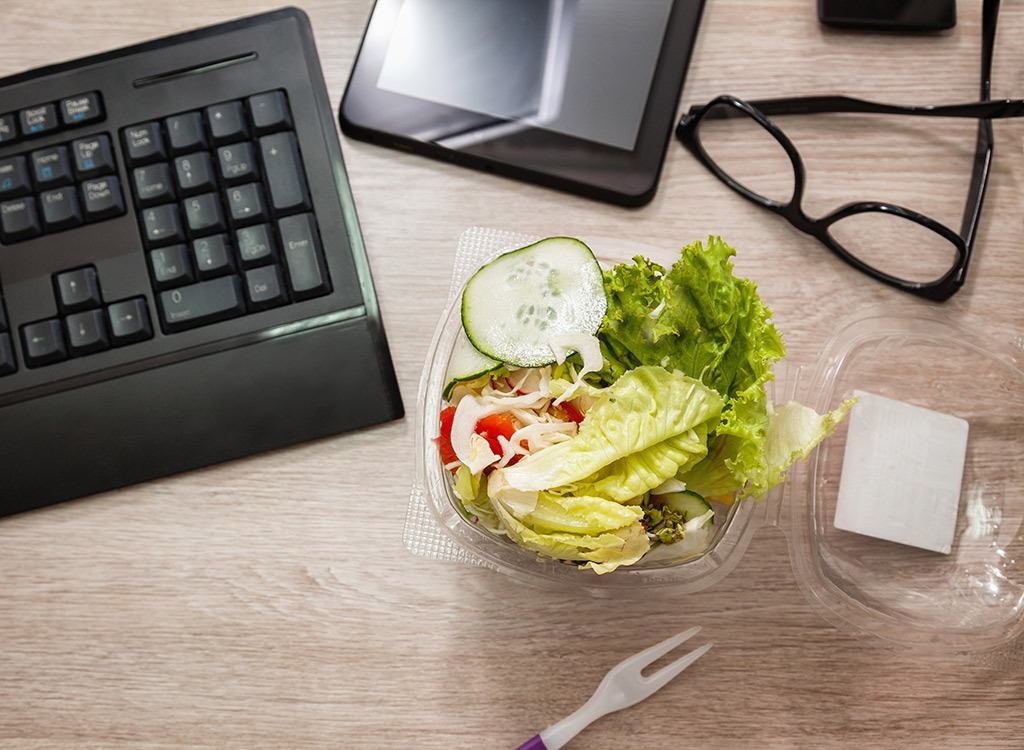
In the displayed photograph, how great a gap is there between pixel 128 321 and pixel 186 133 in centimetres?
18

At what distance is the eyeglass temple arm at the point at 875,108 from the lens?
78 centimetres

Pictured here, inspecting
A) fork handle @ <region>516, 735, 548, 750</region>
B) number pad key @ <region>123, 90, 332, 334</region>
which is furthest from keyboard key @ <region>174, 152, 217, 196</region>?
fork handle @ <region>516, 735, 548, 750</region>

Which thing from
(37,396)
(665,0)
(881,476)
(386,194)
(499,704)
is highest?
(665,0)

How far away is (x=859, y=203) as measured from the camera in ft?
2.53

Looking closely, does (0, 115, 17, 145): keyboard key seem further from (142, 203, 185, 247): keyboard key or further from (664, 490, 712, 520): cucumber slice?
(664, 490, 712, 520): cucumber slice

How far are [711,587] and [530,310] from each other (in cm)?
31

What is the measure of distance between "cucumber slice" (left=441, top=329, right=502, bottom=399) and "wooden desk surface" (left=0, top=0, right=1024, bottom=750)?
3.0 inches

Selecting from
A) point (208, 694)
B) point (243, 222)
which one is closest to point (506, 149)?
point (243, 222)

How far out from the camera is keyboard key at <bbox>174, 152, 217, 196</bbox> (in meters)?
0.77

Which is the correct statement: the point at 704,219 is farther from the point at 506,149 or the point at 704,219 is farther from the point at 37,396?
the point at 37,396

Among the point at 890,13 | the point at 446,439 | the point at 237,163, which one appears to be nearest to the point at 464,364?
the point at 446,439

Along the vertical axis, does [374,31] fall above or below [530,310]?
above

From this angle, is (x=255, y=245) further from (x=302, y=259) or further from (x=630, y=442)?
(x=630, y=442)

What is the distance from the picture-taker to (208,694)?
29.9 inches
